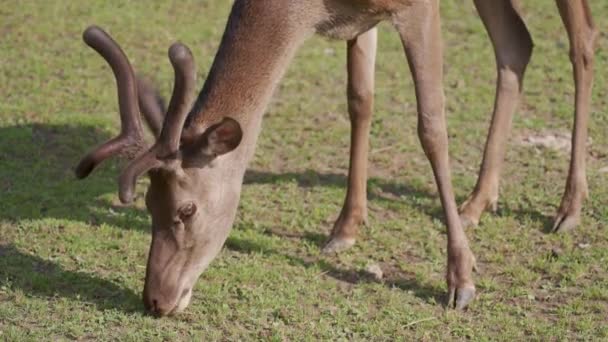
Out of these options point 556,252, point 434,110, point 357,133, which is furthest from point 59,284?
point 556,252

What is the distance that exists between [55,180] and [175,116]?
3103 mm

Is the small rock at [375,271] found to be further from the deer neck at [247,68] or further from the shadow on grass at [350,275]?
the deer neck at [247,68]

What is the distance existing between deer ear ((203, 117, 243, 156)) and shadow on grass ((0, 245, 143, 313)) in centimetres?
112

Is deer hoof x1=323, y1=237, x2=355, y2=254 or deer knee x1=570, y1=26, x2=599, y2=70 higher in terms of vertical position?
deer knee x1=570, y1=26, x2=599, y2=70

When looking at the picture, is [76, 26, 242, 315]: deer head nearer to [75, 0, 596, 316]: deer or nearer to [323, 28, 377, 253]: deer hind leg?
[75, 0, 596, 316]: deer

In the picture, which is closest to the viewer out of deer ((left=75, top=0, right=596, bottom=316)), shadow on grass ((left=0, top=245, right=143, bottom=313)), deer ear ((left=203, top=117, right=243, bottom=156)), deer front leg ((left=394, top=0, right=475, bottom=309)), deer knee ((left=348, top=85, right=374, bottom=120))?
deer ear ((left=203, top=117, right=243, bottom=156))

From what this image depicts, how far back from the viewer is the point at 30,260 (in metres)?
7.40

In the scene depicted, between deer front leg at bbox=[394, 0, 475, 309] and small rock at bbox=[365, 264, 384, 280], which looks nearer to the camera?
deer front leg at bbox=[394, 0, 475, 309]

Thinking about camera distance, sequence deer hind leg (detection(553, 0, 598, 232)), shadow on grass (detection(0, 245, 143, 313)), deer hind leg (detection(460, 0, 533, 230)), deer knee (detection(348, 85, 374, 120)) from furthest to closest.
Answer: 1. deer hind leg (detection(460, 0, 533, 230))
2. deer hind leg (detection(553, 0, 598, 232))
3. deer knee (detection(348, 85, 374, 120))
4. shadow on grass (detection(0, 245, 143, 313))

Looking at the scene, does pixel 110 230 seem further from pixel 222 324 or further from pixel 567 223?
pixel 567 223

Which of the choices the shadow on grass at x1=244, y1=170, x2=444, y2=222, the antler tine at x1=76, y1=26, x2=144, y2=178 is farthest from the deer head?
the shadow on grass at x1=244, y1=170, x2=444, y2=222

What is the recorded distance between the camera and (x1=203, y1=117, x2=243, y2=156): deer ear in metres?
6.04

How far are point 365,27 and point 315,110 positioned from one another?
3.40 m

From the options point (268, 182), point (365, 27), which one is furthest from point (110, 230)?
point (365, 27)
